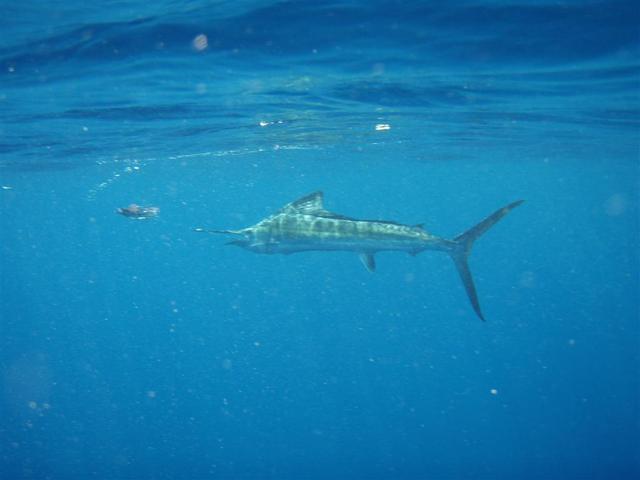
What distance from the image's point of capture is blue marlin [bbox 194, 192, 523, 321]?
11000 mm

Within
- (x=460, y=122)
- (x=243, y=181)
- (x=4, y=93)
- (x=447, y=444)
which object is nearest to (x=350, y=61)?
(x=4, y=93)

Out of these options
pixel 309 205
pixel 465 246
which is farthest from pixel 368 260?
pixel 465 246

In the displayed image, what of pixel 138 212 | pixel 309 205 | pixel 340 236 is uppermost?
pixel 138 212

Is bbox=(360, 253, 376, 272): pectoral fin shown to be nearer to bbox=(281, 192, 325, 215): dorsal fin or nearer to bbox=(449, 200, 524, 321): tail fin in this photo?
bbox=(281, 192, 325, 215): dorsal fin

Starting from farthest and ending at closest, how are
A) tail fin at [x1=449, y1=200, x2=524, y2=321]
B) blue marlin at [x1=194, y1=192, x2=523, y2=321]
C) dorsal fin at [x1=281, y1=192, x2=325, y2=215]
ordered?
dorsal fin at [x1=281, y1=192, x2=325, y2=215], blue marlin at [x1=194, y1=192, x2=523, y2=321], tail fin at [x1=449, y1=200, x2=524, y2=321]

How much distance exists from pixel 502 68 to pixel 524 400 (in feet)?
76.9

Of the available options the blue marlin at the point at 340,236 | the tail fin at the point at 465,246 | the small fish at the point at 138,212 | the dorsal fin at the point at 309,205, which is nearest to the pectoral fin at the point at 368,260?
the blue marlin at the point at 340,236

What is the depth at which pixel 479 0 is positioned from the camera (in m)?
8.38

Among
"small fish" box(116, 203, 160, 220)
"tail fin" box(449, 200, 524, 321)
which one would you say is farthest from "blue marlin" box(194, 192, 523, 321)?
"small fish" box(116, 203, 160, 220)

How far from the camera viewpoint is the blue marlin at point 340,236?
11.0 meters

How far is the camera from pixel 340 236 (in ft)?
37.4

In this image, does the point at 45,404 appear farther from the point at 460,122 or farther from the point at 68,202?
the point at 460,122

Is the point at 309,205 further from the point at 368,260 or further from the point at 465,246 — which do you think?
the point at 465,246

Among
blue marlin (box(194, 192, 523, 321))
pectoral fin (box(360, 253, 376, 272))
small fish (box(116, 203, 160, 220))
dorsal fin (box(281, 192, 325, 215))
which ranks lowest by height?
pectoral fin (box(360, 253, 376, 272))
